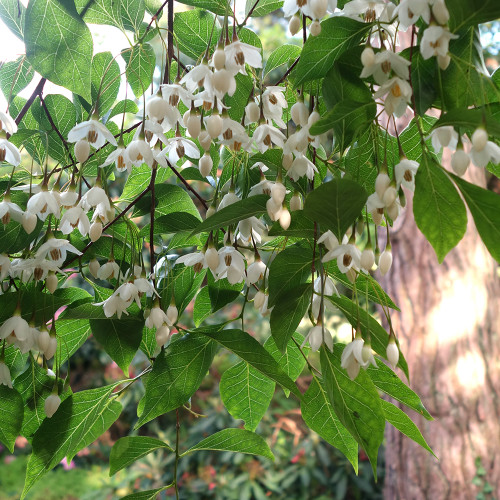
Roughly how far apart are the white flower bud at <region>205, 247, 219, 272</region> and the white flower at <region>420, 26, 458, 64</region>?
0.23 m

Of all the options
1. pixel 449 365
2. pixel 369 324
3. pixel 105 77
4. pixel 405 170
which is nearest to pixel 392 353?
pixel 369 324

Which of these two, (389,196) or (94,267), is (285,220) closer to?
(389,196)

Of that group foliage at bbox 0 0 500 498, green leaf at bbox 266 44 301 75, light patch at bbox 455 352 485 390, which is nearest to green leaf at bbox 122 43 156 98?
foliage at bbox 0 0 500 498

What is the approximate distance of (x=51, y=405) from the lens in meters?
0.53

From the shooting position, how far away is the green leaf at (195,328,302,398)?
1.49ft

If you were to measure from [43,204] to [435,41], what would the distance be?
315 millimetres

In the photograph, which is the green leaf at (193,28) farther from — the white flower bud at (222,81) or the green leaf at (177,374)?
the green leaf at (177,374)

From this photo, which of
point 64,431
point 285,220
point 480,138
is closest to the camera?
point 480,138

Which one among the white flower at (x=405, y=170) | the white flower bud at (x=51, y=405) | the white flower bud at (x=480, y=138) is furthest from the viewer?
the white flower bud at (x=51, y=405)

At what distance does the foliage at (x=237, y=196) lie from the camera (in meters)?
0.37

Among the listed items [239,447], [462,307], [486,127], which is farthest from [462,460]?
[486,127]

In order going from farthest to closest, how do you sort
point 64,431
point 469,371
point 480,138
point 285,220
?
point 469,371 → point 64,431 → point 285,220 → point 480,138

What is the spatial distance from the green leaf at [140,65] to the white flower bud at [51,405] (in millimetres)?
276

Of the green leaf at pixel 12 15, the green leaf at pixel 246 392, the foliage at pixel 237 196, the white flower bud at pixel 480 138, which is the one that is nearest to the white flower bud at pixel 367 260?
the foliage at pixel 237 196
